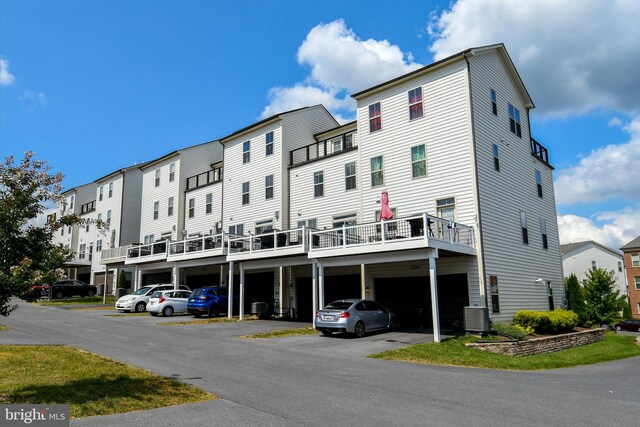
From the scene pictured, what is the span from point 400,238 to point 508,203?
7420 millimetres

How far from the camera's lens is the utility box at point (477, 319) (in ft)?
60.9

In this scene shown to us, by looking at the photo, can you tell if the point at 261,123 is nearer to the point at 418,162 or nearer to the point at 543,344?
the point at 418,162

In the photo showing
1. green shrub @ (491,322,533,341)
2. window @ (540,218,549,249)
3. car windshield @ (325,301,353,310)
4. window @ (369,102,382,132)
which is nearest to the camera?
green shrub @ (491,322,533,341)

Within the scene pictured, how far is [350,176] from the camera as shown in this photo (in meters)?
26.2

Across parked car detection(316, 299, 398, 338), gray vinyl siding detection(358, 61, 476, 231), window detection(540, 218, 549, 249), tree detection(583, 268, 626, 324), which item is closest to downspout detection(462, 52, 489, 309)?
gray vinyl siding detection(358, 61, 476, 231)

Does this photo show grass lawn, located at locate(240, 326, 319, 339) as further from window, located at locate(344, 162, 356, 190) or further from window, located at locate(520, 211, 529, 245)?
window, located at locate(520, 211, 529, 245)

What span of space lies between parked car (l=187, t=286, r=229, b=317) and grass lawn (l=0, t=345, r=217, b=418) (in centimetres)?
1373

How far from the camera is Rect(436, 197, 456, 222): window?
21.4 meters

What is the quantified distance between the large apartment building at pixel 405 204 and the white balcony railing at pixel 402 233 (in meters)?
0.07

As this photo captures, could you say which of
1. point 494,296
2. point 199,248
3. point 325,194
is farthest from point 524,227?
point 199,248

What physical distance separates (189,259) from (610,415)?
83.0ft

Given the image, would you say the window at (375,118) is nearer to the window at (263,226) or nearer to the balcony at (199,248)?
the window at (263,226)

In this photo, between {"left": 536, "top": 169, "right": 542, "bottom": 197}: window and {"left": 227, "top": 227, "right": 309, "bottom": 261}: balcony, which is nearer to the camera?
{"left": 227, "top": 227, "right": 309, "bottom": 261}: balcony

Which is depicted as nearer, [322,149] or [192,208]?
[322,149]
